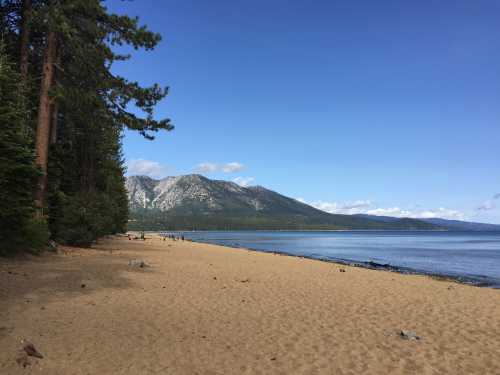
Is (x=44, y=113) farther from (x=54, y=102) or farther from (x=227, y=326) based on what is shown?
(x=227, y=326)

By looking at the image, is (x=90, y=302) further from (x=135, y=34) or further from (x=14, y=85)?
(x=135, y=34)

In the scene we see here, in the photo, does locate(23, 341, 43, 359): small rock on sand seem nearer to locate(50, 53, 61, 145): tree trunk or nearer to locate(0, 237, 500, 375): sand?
locate(0, 237, 500, 375): sand

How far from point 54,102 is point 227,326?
53.1ft

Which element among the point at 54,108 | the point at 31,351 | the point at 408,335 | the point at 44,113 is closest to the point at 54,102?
the point at 44,113

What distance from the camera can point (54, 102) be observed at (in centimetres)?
1906

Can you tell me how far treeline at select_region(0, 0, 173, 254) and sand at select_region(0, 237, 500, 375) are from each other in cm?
307

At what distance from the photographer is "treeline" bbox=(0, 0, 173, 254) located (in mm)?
14656

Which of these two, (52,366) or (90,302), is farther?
(90,302)

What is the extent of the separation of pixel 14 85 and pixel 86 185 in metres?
17.4

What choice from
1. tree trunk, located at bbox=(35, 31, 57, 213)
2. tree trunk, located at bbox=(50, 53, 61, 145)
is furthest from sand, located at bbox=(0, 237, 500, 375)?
tree trunk, located at bbox=(50, 53, 61, 145)

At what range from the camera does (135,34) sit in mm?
18734

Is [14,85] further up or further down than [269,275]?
further up

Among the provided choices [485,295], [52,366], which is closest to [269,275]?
[485,295]

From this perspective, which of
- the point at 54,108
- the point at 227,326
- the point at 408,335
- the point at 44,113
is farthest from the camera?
the point at 54,108
